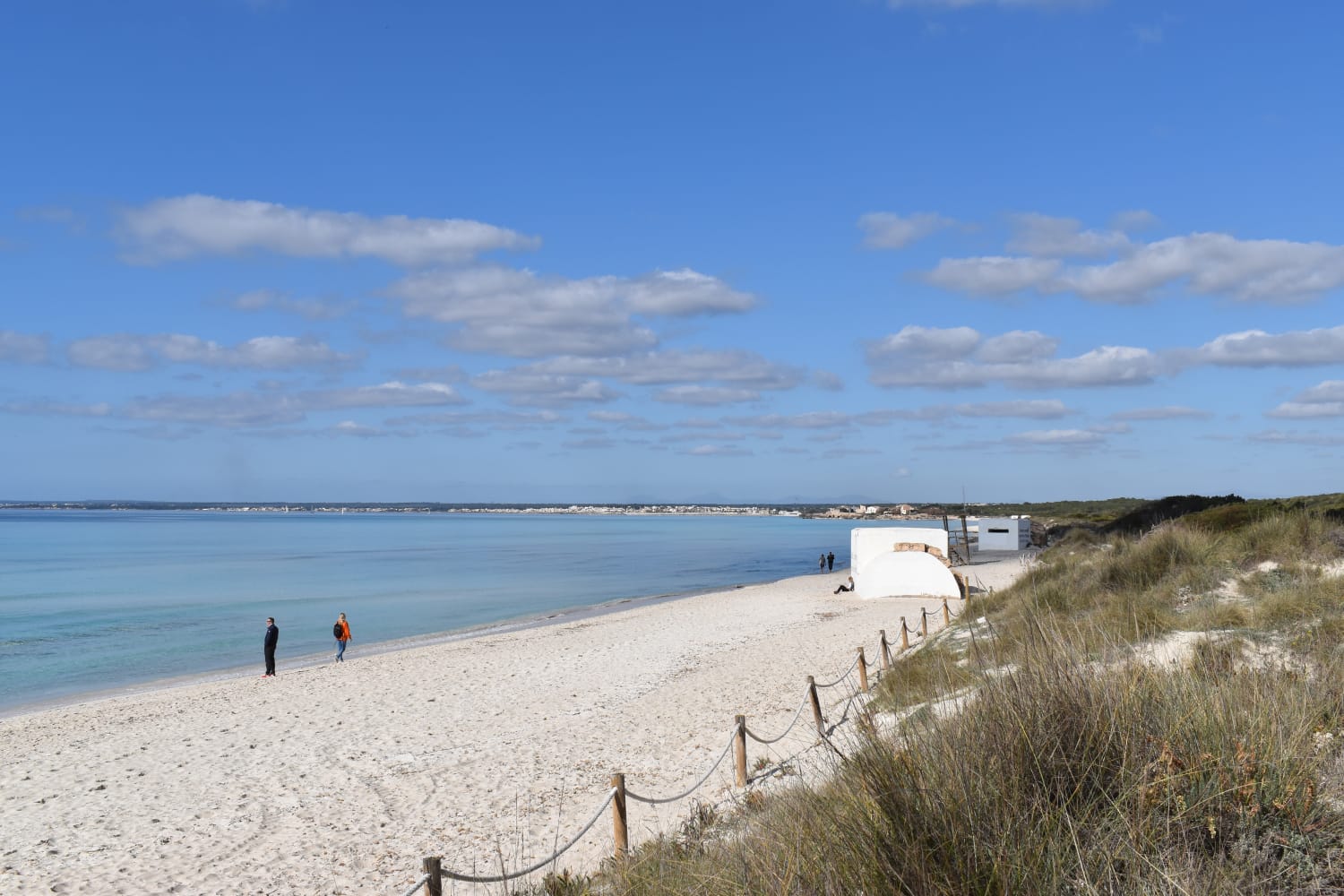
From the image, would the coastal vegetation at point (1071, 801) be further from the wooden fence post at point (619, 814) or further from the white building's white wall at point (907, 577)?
the white building's white wall at point (907, 577)

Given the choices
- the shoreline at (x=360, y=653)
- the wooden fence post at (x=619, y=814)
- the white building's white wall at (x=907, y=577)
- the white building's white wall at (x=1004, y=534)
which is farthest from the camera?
the white building's white wall at (x=1004, y=534)

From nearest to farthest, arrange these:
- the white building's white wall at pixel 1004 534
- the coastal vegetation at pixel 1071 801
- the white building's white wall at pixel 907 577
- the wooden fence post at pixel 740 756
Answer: the coastal vegetation at pixel 1071 801 < the wooden fence post at pixel 740 756 < the white building's white wall at pixel 907 577 < the white building's white wall at pixel 1004 534

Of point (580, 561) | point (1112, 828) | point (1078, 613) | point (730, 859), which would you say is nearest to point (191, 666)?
point (1078, 613)

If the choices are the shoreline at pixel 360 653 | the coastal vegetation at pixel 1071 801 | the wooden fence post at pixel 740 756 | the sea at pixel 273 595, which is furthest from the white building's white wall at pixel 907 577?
the coastal vegetation at pixel 1071 801

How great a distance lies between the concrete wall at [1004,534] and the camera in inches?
2084

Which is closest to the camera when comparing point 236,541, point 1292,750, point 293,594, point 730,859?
point 1292,750

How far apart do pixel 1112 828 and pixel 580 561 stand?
59.8 meters

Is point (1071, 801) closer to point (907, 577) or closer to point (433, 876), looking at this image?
point (433, 876)

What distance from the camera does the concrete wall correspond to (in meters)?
52.9

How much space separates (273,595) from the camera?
3969 cm

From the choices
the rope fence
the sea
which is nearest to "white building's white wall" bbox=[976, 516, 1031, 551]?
the sea

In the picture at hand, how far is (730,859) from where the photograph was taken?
3980 mm

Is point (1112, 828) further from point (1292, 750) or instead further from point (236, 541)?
point (236, 541)

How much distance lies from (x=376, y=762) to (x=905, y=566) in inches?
863
